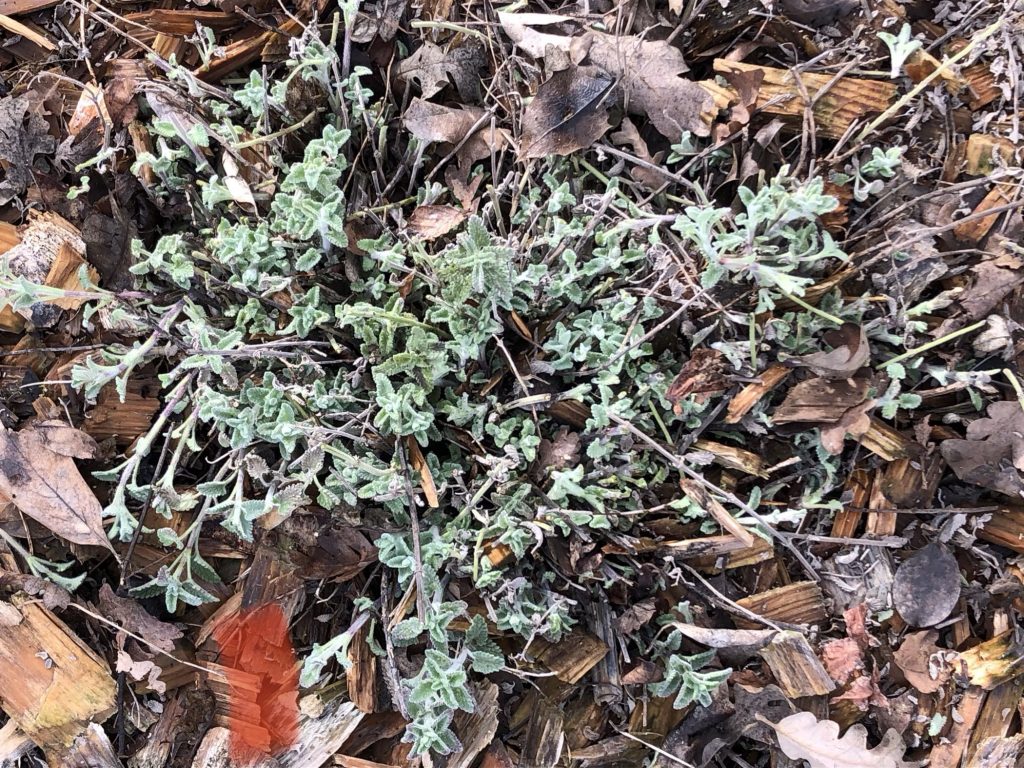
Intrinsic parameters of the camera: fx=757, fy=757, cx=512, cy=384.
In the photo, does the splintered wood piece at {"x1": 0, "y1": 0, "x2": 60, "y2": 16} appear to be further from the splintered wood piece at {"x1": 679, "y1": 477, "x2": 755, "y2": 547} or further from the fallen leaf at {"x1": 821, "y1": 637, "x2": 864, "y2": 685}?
the fallen leaf at {"x1": 821, "y1": 637, "x2": 864, "y2": 685}

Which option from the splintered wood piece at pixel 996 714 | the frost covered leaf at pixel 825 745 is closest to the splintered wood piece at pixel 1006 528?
the splintered wood piece at pixel 996 714


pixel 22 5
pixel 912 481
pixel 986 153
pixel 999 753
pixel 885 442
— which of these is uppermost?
pixel 22 5

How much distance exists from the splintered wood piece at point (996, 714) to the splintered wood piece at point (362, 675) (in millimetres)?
1496

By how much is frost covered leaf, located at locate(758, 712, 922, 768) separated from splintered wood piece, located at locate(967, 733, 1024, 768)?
0.22m

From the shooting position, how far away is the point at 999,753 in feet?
6.21

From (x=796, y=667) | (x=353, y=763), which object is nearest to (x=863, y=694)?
(x=796, y=667)

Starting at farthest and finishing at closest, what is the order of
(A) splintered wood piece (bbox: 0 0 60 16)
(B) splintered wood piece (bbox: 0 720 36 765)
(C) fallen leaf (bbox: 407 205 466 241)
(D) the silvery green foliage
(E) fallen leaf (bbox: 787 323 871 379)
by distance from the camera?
(A) splintered wood piece (bbox: 0 0 60 16) < (B) splintered wood piece (bbox: 0 720 36 765) < (C) fallen leaf (bbox: 407 205 466 241) < (E) fallen leaf (bbox: 787 323 871 379) < (D) the silvery green foliage

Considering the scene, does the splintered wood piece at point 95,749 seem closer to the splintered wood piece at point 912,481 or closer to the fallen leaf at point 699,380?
the fallen leaf at point 699,380

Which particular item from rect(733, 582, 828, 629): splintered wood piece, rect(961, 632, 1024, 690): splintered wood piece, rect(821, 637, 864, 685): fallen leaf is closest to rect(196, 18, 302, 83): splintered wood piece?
rect(733, 582, 828, 629): splintered wood piece

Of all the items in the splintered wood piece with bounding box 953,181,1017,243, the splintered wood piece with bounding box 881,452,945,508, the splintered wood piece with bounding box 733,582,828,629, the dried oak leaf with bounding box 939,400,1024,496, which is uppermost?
the splintered wood piece with bounding box 953,181,1017,243

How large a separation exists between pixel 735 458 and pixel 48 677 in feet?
5.96

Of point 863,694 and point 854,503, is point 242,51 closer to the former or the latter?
point 854,503

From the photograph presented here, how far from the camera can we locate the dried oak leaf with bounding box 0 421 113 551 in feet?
6.20

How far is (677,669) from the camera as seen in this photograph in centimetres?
182
